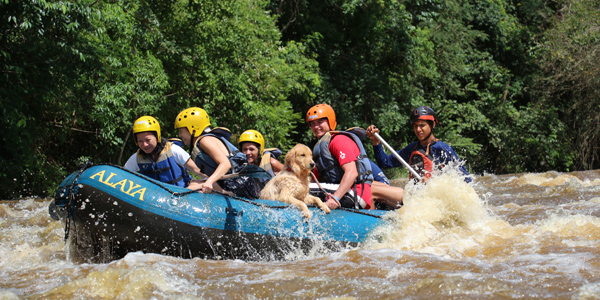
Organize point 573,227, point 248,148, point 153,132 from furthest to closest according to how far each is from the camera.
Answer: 1. point 248,148
2. point 573,227
3. point 153,132

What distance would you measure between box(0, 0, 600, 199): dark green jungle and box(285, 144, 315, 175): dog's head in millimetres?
5903

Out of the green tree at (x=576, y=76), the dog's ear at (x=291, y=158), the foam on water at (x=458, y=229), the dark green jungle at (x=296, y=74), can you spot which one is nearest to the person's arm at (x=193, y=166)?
the dog's ear at (x=291, y=158)

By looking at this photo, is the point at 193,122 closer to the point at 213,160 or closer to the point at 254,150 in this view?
the point at 213,160

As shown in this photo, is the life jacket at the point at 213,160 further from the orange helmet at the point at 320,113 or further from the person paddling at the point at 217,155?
the orange helmet at the point at 320,113

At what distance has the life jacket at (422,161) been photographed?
605cm

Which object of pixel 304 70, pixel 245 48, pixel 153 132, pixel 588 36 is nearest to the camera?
pixel 153 132

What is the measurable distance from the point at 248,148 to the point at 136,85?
5.38m

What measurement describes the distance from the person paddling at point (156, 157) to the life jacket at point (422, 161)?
8.32 feet

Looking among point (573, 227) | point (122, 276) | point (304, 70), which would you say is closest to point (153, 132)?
point (122, 276)

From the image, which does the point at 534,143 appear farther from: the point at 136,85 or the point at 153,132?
the point at 153,132

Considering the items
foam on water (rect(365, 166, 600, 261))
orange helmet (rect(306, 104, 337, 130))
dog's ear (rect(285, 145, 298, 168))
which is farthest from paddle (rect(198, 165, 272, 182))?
foam on water (rect(365, 166, 600, 261))

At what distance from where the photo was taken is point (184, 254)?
15.6 ft

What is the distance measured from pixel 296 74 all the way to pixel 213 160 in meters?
9.99

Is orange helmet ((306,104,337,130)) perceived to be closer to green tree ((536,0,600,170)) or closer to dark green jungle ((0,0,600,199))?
dark green jungle ((0,0,600,199))
